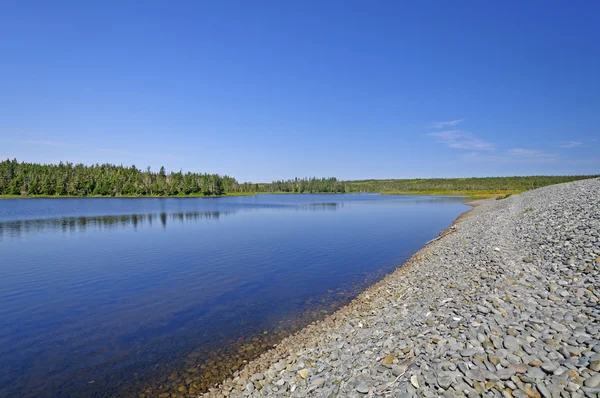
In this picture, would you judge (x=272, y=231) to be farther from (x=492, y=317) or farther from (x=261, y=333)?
(x=492, y=317)

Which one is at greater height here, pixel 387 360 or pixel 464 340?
pixel 464 340

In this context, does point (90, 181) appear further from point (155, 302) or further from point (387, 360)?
point (387, 360)

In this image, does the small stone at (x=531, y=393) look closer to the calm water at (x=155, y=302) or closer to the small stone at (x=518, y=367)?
the small stone at (x=518, y=367)

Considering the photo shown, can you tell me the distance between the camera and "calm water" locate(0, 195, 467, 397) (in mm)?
11234

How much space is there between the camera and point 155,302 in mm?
17859

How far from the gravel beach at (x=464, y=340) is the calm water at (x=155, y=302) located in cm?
234

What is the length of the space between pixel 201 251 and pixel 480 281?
2522 cm

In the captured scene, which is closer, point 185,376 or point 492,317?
point 492,317

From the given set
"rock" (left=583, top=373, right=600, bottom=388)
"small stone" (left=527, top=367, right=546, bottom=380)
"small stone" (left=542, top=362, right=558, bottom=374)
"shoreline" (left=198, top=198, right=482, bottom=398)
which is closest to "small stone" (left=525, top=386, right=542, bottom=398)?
"small stone" (left=527, top=367, right=546, bottom=380)

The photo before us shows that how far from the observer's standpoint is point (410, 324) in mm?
10781

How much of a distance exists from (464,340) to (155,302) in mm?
15650

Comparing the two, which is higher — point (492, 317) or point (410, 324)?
point (492, 317)

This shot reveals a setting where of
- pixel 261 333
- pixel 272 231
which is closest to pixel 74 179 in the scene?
pixel 272 231

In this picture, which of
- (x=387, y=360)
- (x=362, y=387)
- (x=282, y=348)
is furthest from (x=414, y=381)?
(x=282, y=348)
